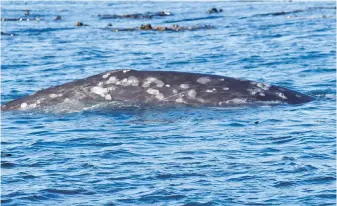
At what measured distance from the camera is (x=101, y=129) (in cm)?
1484

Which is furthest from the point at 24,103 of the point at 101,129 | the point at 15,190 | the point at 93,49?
the point at 93,49

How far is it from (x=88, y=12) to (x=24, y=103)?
47467 millimetres

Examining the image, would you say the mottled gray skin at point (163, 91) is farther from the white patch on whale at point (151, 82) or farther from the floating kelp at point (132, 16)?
the floating kelp at point (132, 16)

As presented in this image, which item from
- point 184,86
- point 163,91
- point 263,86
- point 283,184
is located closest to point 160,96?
point 163,91

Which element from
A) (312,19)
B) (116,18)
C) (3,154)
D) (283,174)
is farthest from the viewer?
(116,18)

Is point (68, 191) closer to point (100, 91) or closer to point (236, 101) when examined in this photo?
point (100, 91)

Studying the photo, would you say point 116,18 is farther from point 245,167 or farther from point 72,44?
point 245,167

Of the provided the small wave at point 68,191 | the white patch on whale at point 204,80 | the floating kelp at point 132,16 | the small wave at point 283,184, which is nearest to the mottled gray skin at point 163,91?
the white patch on whale at point 204,80

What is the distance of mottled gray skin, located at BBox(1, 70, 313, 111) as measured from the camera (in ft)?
53.7

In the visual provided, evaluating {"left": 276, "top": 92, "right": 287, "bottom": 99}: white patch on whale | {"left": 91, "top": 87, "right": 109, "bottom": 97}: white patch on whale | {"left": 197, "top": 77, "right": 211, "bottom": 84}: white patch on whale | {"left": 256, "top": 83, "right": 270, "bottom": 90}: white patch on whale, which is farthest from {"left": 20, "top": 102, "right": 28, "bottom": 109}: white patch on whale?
{"left": 276, "top": 92, "right": 287, "bottom": 99}: white patch on whale

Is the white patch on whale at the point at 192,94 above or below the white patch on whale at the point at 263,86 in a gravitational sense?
above

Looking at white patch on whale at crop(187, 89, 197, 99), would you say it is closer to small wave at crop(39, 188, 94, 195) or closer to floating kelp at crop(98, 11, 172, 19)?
small wave at crop(39, 188, 94, 195)

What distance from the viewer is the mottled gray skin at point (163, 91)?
53.7 ft

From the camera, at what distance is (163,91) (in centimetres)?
1644
